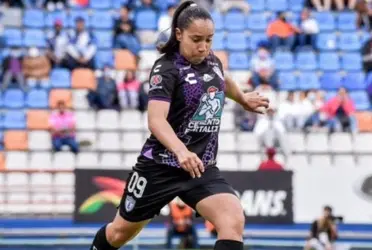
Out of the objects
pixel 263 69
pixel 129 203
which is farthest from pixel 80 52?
pixel 129 203

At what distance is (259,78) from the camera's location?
20438mm

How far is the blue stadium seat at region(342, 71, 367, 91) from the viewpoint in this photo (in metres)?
21.5

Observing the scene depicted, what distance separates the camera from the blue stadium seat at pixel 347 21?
23.2 meters

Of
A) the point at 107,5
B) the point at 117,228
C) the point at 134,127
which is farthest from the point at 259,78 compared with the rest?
the point at 117,228

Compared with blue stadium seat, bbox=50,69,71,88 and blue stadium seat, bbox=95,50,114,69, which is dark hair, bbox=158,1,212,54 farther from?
blue stadium seat, bbox=95,50,114,69

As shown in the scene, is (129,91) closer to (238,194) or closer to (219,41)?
(219,41)

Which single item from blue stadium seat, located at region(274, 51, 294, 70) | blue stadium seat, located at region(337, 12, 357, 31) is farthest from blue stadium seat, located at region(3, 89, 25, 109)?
blue stadium seat, located at region(337, 12, 357, 31)

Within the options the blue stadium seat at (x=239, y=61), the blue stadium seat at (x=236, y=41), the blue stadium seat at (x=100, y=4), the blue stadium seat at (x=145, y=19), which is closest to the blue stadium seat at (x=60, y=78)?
the blue stadium seat at (x=145, y=19)

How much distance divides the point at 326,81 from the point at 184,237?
7.55 metres

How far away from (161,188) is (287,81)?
567 inches

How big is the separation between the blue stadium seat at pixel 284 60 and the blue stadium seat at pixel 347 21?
1.91 meters

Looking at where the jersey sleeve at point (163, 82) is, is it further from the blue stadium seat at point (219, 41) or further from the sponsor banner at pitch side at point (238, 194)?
the blue stadium seat at point (219, 41)

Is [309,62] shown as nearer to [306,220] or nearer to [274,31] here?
[274,31]

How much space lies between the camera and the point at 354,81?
851 inches
